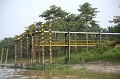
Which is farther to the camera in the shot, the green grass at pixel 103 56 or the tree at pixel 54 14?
the tree at pixel 54 14

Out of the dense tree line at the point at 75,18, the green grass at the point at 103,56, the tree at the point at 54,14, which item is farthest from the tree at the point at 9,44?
the green grass at the point at 103,56

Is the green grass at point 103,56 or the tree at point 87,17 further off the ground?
the tree at point 87,17

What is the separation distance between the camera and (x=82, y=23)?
5525 cm

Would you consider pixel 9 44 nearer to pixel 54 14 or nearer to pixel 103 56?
pixel 54 14

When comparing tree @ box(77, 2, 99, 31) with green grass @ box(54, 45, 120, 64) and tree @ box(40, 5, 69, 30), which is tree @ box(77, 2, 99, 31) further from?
green grass @ box(54, 45, 120, 64)

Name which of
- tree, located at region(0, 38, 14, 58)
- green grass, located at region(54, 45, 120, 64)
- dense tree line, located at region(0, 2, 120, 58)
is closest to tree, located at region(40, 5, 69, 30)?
dense tree line, located at region(0, 2, 120, 58)

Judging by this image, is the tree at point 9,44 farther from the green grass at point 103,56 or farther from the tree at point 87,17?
the green grass at point 103,56

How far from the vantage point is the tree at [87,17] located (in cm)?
5543

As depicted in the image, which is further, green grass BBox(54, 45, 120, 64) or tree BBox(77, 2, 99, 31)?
tree BBox(77, 2, 99, 31)

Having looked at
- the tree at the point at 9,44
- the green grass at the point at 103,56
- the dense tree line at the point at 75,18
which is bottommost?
the green grass at the point at 103,56

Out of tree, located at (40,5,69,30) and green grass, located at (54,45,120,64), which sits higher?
tree, located at (40,5,69,30)

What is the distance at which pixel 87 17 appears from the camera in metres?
56.2

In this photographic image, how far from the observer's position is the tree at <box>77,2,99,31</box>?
55.4 m

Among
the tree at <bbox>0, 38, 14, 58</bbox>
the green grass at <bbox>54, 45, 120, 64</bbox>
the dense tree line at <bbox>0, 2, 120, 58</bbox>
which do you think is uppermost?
the dense tree line at <bbox>0, 2, 120, 58</bbox>
